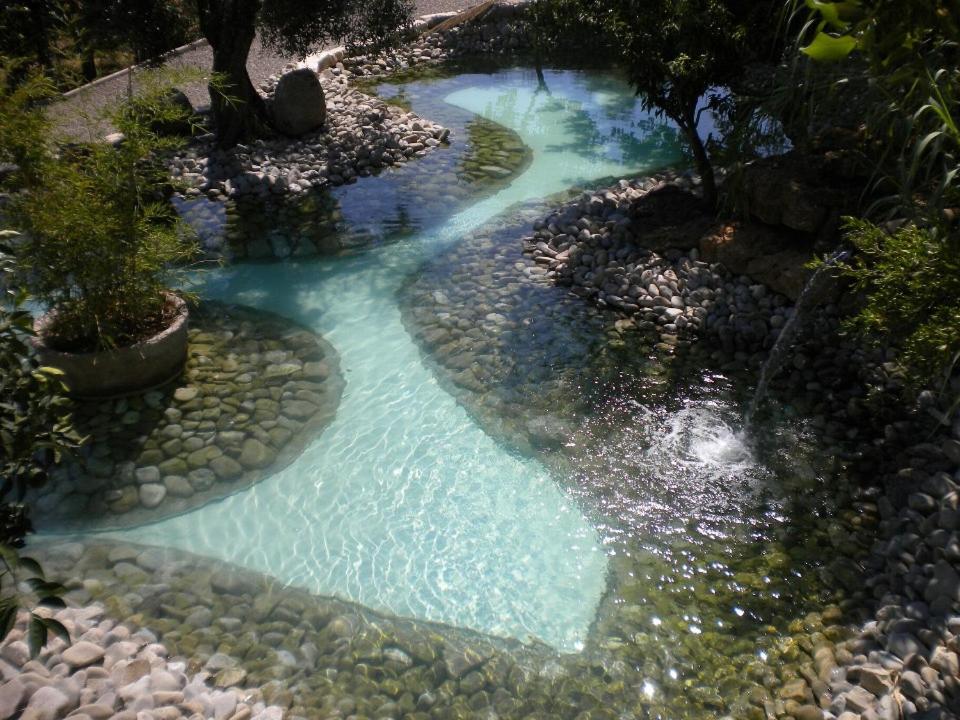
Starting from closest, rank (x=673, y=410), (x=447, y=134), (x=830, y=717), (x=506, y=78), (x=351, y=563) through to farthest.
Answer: (x=830, y=717)
(x=351, y=563)
(x=673, y=410)
(x=447, y=134)
(x=506, y=78)

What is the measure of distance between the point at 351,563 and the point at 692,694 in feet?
6.36

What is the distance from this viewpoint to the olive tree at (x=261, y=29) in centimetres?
891

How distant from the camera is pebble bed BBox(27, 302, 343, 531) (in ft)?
15.4

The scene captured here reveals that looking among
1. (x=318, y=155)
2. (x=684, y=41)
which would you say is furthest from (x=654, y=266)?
(x=318, y=155)

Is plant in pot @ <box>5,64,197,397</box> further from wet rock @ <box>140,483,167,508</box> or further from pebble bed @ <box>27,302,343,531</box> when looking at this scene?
wet rock @ <box>140,483,167,508</box>

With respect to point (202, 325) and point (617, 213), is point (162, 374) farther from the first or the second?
point (617, 213)

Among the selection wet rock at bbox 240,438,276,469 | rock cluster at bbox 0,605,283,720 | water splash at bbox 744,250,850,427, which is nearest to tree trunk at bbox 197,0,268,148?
wet rock at bbox 240,438,276,469

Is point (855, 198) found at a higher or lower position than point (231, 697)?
higher

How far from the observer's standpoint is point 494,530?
4.55 meters

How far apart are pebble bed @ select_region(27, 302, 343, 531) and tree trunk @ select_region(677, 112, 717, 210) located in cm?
411

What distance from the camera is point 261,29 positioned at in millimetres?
9578

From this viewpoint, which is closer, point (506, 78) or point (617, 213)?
point (617, 213)

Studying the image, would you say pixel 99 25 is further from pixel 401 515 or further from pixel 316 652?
pixel 316 652

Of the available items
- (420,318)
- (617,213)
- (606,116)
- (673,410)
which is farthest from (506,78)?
(673,410)
